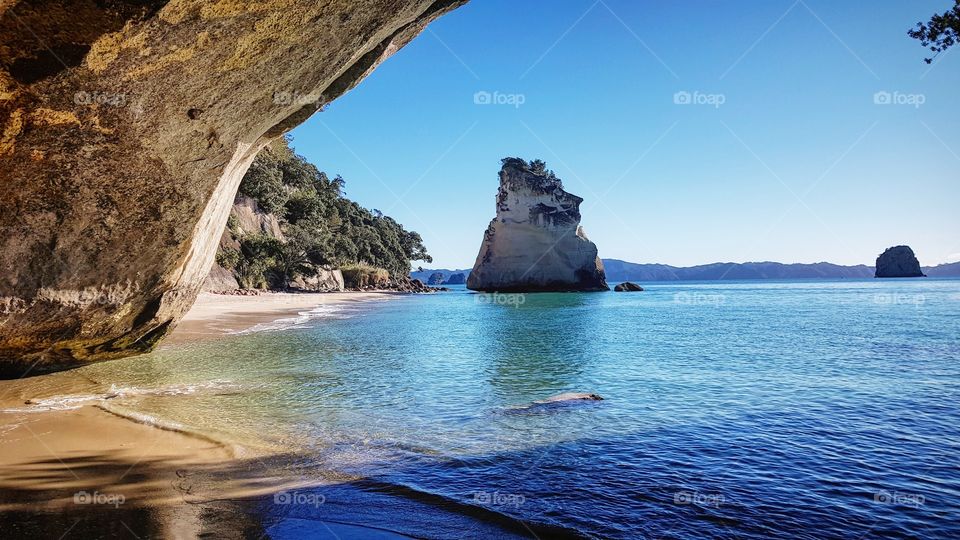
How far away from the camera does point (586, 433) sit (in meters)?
8.02

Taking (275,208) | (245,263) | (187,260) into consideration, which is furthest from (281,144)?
(187,260)

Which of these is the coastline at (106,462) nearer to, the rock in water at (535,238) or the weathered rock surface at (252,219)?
the weathered rock surface at (252,219)

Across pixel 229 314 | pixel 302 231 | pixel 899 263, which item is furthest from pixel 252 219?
pixel 899 263

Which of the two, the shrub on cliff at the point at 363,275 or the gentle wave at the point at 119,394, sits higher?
the shrub on cliff at the point at 363,275

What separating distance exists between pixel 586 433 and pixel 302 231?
168ft

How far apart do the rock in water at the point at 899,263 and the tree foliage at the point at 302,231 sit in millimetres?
147625

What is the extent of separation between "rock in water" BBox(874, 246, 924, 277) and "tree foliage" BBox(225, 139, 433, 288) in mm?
147625

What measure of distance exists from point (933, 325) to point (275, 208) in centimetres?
4936

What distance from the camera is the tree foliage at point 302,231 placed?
4516 cm

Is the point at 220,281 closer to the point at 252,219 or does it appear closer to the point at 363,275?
the point at 252,219

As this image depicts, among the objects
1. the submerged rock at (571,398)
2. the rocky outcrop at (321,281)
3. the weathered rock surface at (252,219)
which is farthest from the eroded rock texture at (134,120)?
the rocky outcrop at (321,281)

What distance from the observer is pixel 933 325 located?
26.4m

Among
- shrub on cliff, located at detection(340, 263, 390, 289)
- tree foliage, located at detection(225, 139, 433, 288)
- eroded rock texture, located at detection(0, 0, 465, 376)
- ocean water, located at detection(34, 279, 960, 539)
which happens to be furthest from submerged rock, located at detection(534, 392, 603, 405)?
shrub on cliff, located at detection(340, 263, 390, 289)

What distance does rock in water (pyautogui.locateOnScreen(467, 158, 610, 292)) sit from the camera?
74312 millimetres
